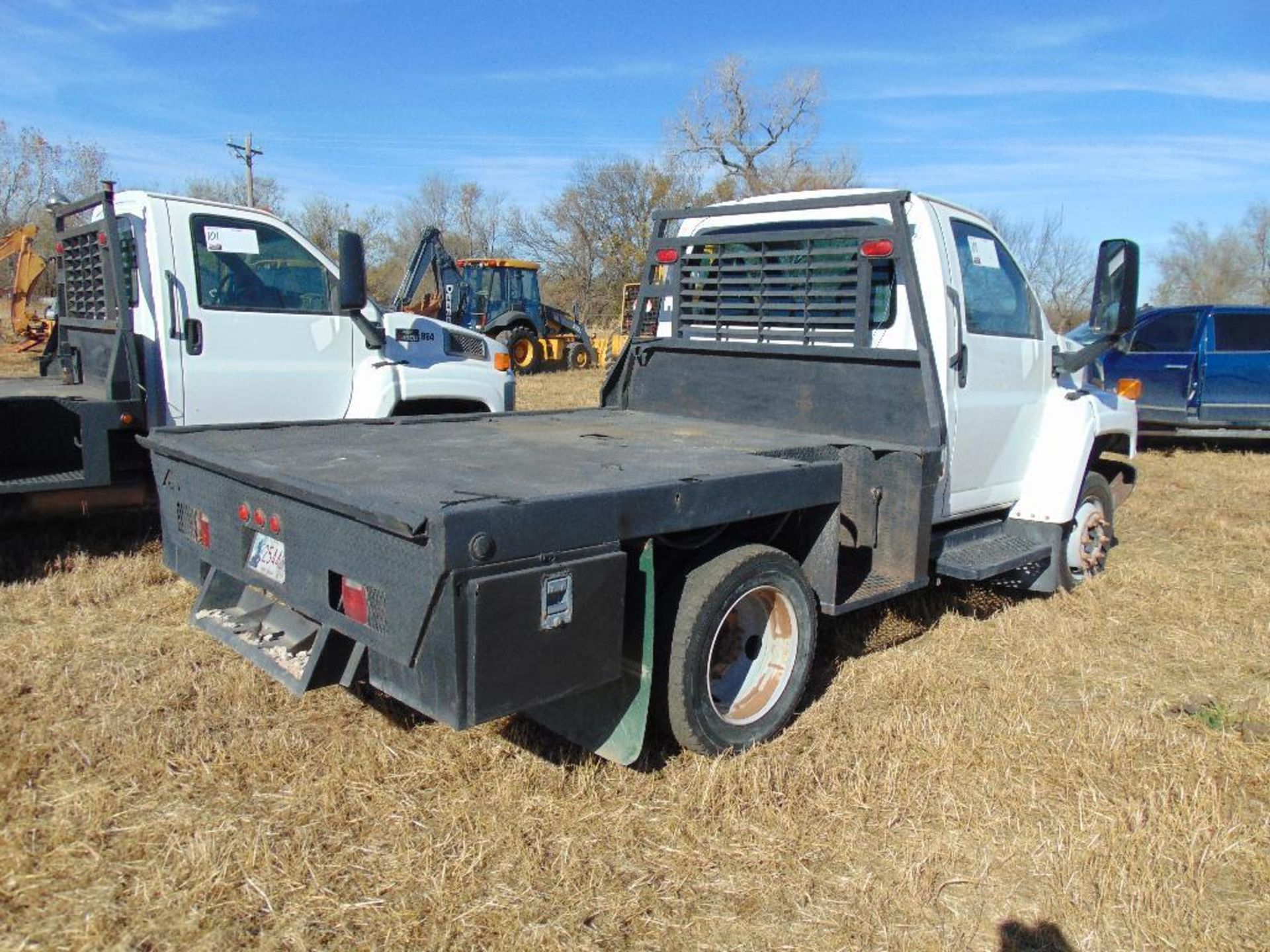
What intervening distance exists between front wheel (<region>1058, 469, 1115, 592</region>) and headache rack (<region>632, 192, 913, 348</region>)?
1.94m

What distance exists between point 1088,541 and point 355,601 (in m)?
4.87

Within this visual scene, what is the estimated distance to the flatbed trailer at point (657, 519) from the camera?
264 cm

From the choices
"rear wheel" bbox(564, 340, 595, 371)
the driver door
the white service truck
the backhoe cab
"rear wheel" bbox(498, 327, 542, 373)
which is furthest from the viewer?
"rear wheel" bbox(564, 340, 595, 371)

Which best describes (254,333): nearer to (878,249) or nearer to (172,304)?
(172,304)

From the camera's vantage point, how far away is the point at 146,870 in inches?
108

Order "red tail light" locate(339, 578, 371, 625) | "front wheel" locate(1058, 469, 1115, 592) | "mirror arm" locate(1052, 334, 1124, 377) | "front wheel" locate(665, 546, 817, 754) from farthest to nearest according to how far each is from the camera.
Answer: "front wheel" locate(1058, 469, 1115, 592), "mirror arm" locate(1052, 334, 1124, 377), "front wheel" locate(665, 546, 817, 754), "red tail light" locate(339, 578, 371, 625)

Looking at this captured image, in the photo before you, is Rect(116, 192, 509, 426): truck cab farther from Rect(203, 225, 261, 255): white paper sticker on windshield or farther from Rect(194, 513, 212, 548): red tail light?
Rect(194, 513, 212, 548): red tail light

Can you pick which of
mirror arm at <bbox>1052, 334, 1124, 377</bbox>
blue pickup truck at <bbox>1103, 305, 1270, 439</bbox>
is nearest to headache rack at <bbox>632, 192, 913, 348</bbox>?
mirror arm at <bbox>1052, 334, 1124, 377</bbox>

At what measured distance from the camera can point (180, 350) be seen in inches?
232

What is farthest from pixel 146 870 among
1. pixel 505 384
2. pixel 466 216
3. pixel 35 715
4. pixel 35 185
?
pixel 466 216

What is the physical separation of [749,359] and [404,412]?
300cm

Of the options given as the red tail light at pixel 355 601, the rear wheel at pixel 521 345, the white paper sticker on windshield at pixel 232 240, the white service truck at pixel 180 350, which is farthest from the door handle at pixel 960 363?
the rear wheel at pixel 521 345

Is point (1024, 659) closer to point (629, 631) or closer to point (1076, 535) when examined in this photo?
point (1076, 535)

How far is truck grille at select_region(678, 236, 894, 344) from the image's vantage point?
189 inches
